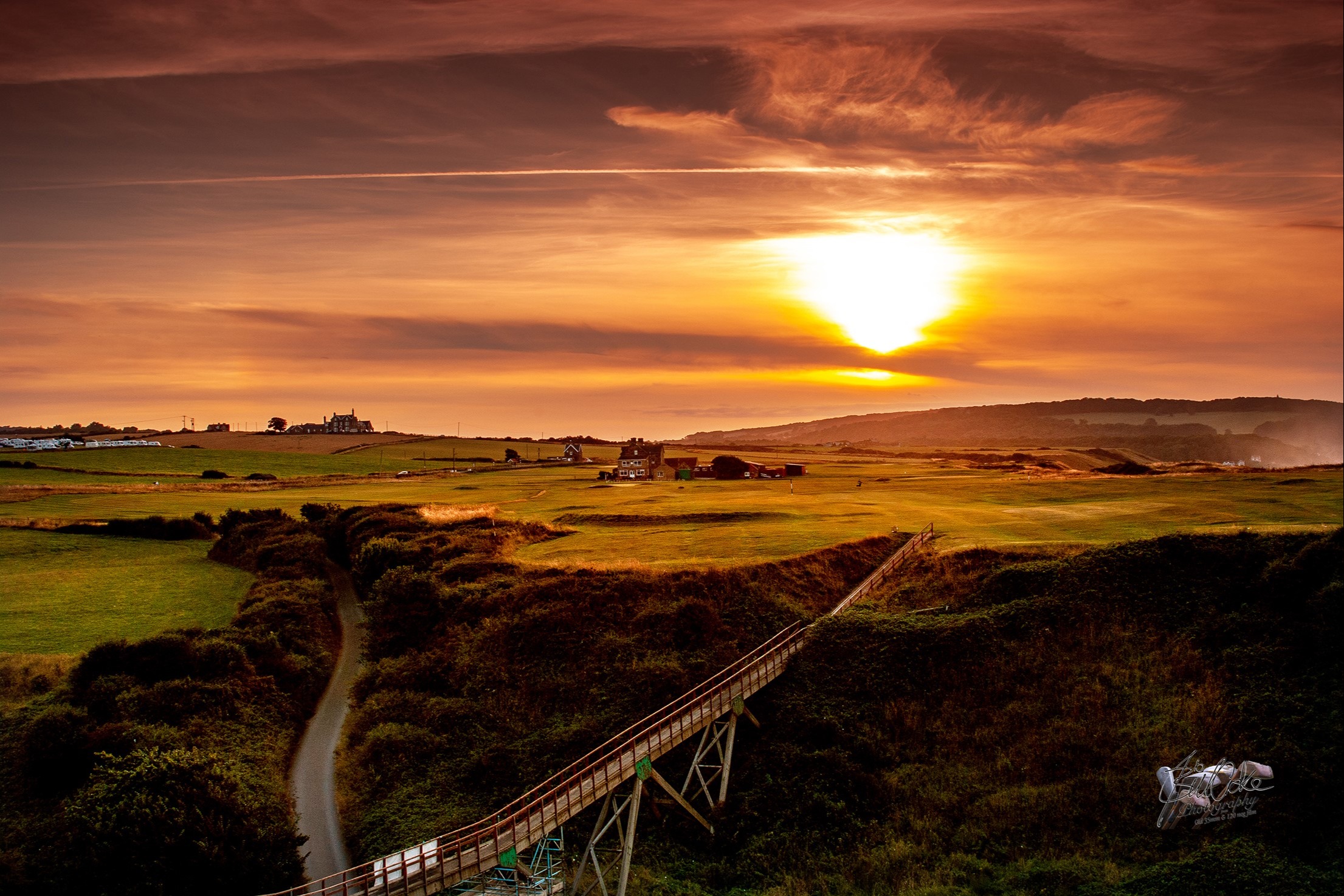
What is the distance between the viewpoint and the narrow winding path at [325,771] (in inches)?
1260

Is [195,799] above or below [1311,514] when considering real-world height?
below

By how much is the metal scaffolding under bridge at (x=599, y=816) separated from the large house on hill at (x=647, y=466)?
73.0 m

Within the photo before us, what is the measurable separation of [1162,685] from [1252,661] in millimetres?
3813

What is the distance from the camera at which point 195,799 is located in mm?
30266

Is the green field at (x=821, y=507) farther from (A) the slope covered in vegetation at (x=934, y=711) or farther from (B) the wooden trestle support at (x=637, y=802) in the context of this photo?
(B) the wooden trestle support at (x=637, y=802)

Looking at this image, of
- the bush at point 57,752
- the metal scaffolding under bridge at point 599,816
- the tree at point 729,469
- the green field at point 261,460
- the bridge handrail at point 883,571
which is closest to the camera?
the metal scaffolding under bridge at point 599,816

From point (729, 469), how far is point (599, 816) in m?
82.6

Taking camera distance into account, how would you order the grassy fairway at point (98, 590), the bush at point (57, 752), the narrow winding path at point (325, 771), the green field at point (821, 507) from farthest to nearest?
the green field at point (821, 507), the grassy fairway at point (98, 590), the bush at point (57, 752), the narrow winding path at point (325, 771)

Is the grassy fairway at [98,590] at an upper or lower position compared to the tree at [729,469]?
lower

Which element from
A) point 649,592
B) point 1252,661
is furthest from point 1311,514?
point 649,592

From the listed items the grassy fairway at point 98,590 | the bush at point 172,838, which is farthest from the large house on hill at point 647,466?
the bush at point 172,838

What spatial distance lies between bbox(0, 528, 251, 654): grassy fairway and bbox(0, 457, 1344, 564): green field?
6.85m

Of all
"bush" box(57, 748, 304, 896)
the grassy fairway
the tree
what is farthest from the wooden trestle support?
the tree

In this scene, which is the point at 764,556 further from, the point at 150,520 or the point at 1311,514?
the point at 150,520
